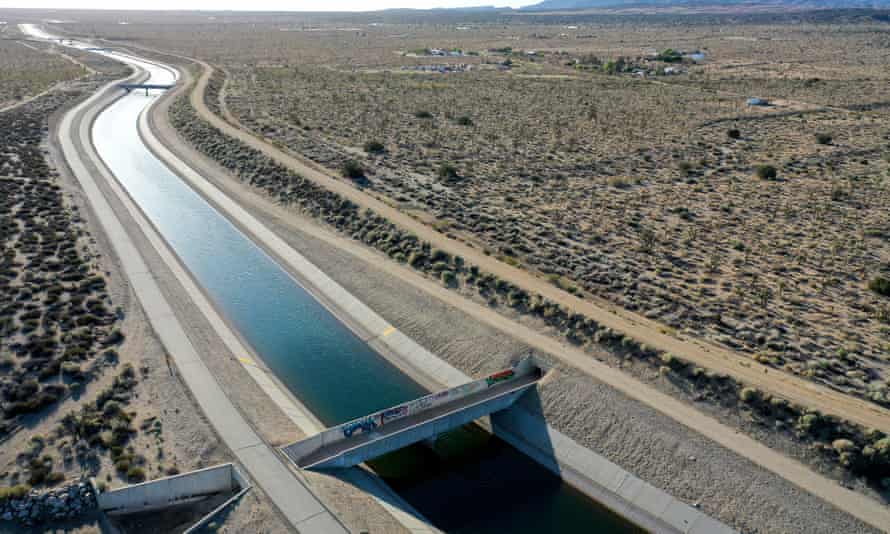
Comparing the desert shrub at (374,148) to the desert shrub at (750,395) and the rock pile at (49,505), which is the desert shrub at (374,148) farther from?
the rock pile at (49,505)

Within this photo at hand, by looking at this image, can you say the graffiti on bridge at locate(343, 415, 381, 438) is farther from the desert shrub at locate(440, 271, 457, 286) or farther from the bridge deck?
the desert shrub at locate(440, 271, 457, 286)

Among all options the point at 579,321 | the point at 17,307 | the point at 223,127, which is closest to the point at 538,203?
the point at 579,321

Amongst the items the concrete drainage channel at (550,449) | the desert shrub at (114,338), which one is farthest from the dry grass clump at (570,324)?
the desert shrub at (114,338)

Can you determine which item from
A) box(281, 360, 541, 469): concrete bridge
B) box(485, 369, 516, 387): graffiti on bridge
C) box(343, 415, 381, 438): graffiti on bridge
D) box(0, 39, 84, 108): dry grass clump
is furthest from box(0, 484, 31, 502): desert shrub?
box(0, 39, 84, 108): dry grass clump

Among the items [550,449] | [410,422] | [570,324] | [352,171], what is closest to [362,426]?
[410,422]

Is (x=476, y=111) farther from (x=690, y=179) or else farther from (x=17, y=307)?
(x=17, y=307)

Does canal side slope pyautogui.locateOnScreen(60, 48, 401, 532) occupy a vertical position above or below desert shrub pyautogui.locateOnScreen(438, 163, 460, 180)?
below
